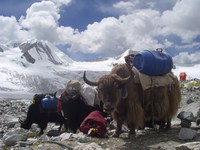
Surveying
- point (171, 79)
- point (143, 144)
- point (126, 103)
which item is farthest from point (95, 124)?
point (171, 79)

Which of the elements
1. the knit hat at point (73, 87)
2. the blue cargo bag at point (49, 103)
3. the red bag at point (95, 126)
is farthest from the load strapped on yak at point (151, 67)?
the blue cargo bag at point (49, 103)

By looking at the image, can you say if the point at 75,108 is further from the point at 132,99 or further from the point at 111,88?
the point at 111,88

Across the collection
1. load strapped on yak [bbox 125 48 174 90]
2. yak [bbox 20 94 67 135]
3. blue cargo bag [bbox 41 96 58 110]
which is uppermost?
load strapped on yak [bbox 125 48 174 90]

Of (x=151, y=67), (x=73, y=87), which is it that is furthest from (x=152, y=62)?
(x=73, y=87)

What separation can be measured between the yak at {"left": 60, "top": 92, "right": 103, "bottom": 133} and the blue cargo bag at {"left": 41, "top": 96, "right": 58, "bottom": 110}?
1.60 m

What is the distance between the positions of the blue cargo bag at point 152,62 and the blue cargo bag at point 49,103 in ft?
12.6

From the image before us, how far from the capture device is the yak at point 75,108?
30.4ft

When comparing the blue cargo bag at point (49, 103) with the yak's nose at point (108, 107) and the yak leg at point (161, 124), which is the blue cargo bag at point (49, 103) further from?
the yak's nose at point (108, 107)

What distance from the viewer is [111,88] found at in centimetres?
707

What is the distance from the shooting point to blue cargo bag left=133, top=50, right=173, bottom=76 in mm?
7582

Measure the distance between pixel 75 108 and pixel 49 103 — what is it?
2037 mm

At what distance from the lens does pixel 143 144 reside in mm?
6715

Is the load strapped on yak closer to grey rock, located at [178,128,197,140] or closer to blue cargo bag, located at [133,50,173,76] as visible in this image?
blue cargo bag, located at [133,50,173,76]

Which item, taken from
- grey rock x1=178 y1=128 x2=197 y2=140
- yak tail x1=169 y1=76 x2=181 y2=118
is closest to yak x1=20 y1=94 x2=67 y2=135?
yak tail x1=169 y1=76 x2=181 y2=118
